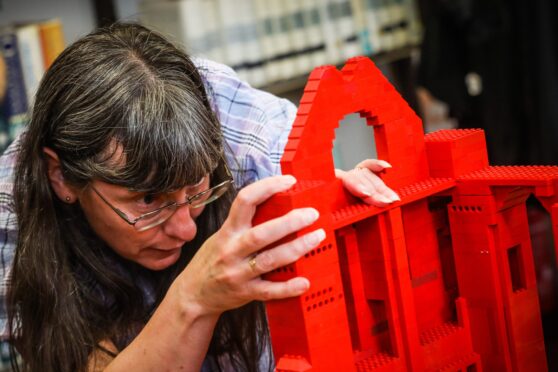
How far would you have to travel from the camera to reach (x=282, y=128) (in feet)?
5.64

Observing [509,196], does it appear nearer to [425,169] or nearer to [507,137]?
[425,169]

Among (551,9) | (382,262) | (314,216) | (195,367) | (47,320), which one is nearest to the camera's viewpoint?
(314,216)

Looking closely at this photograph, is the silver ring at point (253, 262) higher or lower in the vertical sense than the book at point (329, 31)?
lower

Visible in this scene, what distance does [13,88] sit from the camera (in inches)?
107

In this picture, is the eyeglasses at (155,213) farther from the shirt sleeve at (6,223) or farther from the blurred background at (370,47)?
the blurred background at (370,47)

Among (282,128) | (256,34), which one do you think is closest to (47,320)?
(282,128)

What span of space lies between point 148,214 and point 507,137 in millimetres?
2167

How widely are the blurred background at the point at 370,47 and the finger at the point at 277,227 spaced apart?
1.88m

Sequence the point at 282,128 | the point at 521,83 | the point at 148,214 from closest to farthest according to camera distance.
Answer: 1. the point at 148,214
2. the point at 282,128
3. the point at 521,83

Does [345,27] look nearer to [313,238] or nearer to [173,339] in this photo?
[173,339]

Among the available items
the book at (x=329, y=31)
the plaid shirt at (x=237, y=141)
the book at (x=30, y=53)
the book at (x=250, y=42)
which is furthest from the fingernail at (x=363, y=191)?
the book at (x=329, y=31)

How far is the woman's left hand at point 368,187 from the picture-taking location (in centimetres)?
114

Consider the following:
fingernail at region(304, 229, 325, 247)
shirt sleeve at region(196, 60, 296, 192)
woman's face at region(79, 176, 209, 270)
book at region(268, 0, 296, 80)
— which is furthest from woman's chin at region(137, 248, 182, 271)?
book at region(268, 0, 296, 80)

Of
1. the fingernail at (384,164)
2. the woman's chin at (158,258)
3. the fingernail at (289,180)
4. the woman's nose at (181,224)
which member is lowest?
the woman's chin at (158,258)
